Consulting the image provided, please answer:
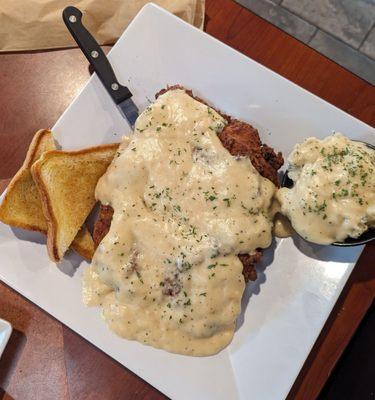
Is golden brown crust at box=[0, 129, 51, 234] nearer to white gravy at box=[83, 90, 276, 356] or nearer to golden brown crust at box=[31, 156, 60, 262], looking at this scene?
golden brown crust at box=[31, 156, 60, 262]

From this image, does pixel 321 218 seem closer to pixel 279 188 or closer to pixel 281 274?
pixel 279 188

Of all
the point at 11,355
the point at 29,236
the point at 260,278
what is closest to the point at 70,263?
the point at 29,236

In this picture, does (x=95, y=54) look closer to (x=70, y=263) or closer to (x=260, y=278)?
(x=70, y=263)

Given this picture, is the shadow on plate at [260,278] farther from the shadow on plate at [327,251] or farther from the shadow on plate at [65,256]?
the shadow on plate at [65,256]

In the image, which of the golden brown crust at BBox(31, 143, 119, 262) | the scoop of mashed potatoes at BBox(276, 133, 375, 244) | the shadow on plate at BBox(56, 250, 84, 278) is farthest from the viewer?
the shadow on plate at BBox(56, 250, 84, 278)

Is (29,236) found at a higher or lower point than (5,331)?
higher

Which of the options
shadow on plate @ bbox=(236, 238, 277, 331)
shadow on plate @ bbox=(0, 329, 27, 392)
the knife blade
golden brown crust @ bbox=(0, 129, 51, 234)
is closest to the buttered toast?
golden brown crust @ bbox=(0, 129, 51, 234)

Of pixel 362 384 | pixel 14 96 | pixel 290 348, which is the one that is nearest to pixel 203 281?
pixel 290 348
